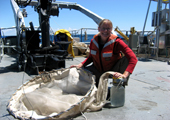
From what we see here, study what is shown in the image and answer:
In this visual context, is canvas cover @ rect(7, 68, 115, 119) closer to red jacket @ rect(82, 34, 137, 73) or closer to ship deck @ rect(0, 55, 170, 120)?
ship deck @ rect(0, 55, 170, 120)

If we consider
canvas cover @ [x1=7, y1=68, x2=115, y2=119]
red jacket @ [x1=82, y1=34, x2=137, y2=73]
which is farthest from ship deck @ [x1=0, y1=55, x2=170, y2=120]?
red jacket @ [x1=82, y1=34, x2=137, y2=73]

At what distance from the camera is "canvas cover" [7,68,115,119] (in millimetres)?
1742

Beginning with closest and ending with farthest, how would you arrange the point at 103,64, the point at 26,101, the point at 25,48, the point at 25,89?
the point at 26,101 < the point at 25,89 < the point at 103,64 < the point at 25,48

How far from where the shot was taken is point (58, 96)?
2338mm

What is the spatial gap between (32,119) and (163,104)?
214 centimetres

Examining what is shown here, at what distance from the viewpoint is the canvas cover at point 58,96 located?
1742 millimetres

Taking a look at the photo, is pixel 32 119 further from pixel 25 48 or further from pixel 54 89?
pixel 25 48

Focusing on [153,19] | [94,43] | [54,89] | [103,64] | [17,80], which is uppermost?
[153,19]

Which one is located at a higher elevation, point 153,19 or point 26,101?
point 153,19

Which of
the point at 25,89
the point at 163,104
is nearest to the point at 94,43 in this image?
the point at 25,89

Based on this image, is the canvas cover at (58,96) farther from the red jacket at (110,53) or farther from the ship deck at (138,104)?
the red jacket at (110,53)

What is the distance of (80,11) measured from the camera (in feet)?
85.9

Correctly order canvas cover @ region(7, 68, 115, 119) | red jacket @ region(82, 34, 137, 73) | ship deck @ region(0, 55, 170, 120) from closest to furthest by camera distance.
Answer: canvas cover @ region(7, 68, 115, 119) < ship deck @ region(0, 55, 170, 120) < red jacket @ region(82, 34, 137, 73)

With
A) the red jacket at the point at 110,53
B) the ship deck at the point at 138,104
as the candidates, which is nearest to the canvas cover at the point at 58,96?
the ship deck at the point at 138,104
